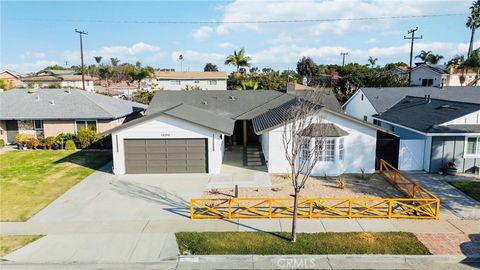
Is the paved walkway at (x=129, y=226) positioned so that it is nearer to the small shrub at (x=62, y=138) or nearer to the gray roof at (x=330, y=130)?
the gray roof at (x=330, y=130)

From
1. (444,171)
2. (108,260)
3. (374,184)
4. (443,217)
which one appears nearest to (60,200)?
(108,260)

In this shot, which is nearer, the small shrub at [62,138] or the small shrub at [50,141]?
the small shrub at [50,141]

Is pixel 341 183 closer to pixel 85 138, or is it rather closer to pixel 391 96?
pixel 391 96

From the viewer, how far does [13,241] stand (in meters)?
11.7

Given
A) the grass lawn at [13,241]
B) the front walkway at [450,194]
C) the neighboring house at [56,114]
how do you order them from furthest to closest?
1. the neighboring house at [56,114]
2. the front walkway at [450,194]
3. the grass lawn at [13,241]

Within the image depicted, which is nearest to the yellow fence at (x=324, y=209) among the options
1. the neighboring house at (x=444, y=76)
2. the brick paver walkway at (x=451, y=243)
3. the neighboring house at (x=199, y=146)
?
the brick paver walkway at (x=451, y=243)

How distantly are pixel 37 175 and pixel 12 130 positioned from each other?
40.6ft

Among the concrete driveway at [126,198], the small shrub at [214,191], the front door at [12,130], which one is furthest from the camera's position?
the front door at [12,130]

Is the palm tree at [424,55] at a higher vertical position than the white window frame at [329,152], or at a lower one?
higher

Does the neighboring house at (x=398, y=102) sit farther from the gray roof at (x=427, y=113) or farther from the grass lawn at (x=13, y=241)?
the grass lawn at (x=13, y=241)

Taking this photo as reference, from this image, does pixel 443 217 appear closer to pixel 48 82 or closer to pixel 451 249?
pixel 451 249

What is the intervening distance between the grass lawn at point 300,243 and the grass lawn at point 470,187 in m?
6.21

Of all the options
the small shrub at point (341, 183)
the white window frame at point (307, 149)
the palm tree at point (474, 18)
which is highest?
the palm tree at point (474, 18)

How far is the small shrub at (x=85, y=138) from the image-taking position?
26656mm
